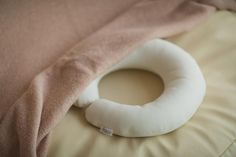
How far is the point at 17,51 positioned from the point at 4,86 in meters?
0.11

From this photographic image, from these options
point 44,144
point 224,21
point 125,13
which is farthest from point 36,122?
point 224,21

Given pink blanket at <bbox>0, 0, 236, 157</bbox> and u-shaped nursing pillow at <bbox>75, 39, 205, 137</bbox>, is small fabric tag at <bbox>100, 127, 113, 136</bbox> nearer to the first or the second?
u-shaped nursing pillow at <bbox>75, 39, 205, 137</bbox>

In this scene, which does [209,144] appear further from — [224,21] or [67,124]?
[224,21]

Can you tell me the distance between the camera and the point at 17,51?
3.16 ft

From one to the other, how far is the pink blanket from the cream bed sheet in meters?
0.06

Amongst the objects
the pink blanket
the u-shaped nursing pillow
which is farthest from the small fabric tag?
the pink blanket

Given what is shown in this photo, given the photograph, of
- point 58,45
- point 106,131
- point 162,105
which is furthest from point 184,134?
point 58,45

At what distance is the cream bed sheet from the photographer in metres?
0.80

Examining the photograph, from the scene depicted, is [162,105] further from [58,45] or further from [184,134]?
[58,45]

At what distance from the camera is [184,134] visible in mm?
820

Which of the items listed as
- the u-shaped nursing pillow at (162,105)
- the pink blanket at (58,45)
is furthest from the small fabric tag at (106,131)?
the pink blanket at (58,45)

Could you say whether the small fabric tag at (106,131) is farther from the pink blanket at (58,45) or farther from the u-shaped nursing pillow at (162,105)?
the pink blanket at (58,45)

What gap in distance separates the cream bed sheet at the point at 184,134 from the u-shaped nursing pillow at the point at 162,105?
0.02m

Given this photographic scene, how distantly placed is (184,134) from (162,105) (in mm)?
87
